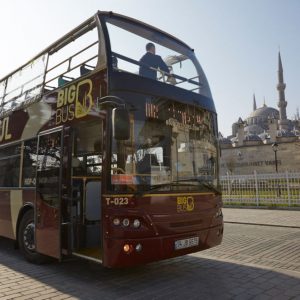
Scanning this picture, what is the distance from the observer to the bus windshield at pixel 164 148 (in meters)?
5.42

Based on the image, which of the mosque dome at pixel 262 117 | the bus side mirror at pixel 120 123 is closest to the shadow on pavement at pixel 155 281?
the bus side mirror at pixel 120 123

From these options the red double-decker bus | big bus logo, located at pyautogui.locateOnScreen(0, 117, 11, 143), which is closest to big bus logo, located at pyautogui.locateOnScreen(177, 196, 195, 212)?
the red double-decker bus

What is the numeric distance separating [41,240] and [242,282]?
3482 mm

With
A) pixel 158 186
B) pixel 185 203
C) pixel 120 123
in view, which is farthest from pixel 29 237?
pixel 120 123

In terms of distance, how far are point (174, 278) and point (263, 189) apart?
13.8m

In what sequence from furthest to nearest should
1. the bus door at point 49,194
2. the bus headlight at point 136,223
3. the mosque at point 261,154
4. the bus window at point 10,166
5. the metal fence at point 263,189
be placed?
the mosque at point 261,154, the metal fence at point 263,189, the bus window at point 10,166, the bus door at point 49,194, the bus headlight at point 136,223

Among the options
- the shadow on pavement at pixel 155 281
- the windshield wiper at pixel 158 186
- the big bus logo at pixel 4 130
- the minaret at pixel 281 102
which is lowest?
the shadow on pavement at pixel 155 281

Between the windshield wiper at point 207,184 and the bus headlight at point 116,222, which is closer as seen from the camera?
the bus headlight at point 116,222

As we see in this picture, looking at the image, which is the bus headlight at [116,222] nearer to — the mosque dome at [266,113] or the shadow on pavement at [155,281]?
the shadow on pavement at [155,281]

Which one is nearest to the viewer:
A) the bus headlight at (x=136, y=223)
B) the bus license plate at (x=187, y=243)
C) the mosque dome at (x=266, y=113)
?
the bus headlight at (x=136, y=223)

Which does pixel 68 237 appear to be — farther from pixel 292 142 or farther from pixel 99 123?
pixel 292 142

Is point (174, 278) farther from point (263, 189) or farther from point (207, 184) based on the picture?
point (263, 189)

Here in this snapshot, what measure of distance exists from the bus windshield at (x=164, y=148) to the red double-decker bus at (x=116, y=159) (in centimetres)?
2

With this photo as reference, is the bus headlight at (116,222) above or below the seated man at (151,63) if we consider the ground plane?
below
